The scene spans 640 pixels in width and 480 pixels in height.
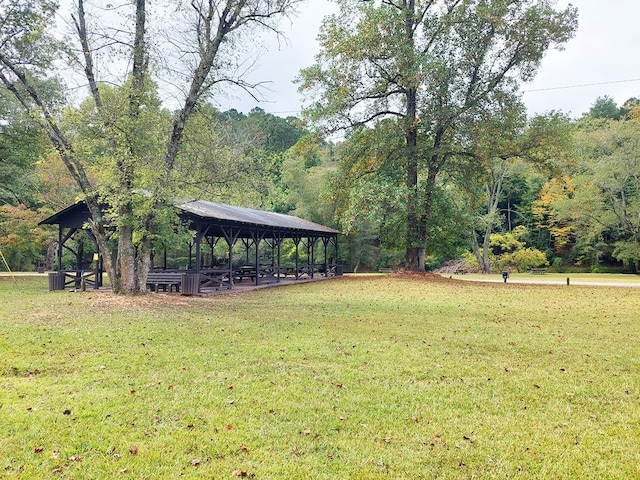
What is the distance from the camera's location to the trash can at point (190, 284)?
42.2 feet

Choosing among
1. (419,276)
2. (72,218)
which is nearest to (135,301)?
(72,218)

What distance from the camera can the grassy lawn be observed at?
9.26 feet

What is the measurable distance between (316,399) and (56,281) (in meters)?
14.4

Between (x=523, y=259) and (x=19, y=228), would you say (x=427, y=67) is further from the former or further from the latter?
(x=523, y=259)

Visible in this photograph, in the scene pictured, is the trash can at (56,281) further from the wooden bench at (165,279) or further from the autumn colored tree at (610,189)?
the autumn colored tree at (610,189)

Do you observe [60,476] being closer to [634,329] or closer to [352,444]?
[352,444]

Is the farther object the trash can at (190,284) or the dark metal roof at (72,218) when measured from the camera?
the dark metal roof at (72,218)

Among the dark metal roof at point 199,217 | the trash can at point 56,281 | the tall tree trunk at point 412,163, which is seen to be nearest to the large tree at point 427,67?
the tall tree trunk at point 412,163

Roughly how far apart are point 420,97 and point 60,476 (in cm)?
1997

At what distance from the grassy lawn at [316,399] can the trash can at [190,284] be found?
4.70m

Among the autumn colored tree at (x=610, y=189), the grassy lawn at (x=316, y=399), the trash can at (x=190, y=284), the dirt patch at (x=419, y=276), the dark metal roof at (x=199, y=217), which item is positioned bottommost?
the grassy lawn at (x=316, y=399)

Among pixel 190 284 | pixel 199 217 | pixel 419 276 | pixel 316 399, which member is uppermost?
pixel 199 217

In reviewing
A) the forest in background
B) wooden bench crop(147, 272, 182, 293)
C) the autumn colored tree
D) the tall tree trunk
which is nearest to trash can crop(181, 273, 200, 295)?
wooden bench crop(147, 272, 182, 293)

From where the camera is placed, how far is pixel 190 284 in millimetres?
12906
